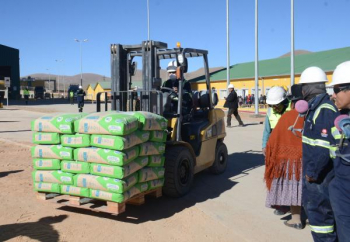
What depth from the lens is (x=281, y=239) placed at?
4.59 m

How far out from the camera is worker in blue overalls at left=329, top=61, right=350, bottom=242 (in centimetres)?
288

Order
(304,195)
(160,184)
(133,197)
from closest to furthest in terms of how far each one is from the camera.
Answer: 1. (304,195)
2. (133,197)
3. (160,184)

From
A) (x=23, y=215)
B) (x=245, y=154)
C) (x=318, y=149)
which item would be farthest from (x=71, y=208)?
(x=245, y=154)

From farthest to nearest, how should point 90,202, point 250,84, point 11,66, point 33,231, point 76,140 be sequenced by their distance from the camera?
point 11,66, point 250,84, point 90,202, point 76,140, point 33,231

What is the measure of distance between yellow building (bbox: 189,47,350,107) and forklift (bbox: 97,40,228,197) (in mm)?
24243

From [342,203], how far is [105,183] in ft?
9.46

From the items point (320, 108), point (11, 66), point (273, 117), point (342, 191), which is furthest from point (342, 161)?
point (11, 66)

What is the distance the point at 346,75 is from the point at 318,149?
67 cm

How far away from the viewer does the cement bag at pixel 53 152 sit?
16.6 ft

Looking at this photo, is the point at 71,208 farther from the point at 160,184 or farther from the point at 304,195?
the point at 304,195

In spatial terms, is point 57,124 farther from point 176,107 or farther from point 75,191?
point 176,107

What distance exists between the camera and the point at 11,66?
2195 inches

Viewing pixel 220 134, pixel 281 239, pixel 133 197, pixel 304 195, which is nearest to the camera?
pixel 304 195

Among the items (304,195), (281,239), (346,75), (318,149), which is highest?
(346,75)
